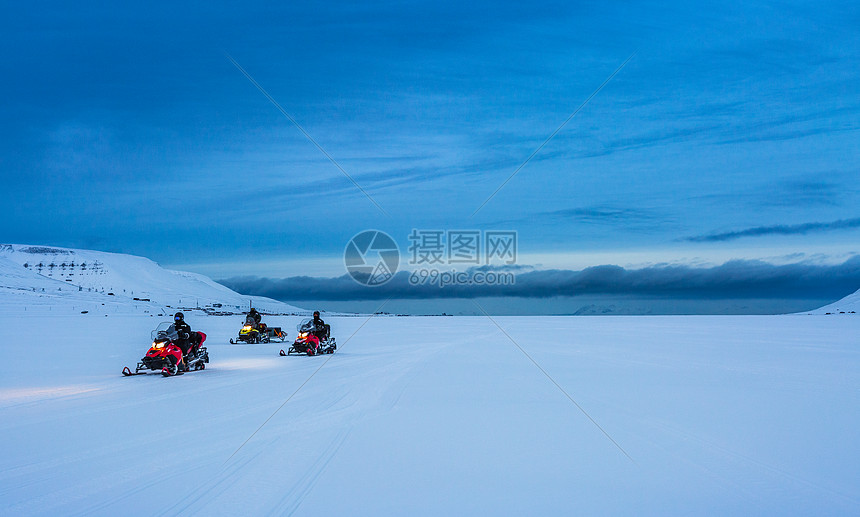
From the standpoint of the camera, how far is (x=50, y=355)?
71.7ft

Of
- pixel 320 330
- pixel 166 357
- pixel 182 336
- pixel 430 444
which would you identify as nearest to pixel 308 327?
pixel 320 330

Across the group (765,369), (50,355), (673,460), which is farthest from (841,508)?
(50,355)

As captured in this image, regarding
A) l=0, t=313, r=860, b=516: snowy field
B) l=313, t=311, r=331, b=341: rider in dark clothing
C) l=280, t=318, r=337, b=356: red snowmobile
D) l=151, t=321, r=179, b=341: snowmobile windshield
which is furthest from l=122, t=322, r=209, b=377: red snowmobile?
l=313, t=311, r=331, b=341: rider in dark clothing

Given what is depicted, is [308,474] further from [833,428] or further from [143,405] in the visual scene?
[833,428]

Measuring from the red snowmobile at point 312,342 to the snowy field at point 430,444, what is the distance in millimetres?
7157

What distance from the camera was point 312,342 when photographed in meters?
22.7

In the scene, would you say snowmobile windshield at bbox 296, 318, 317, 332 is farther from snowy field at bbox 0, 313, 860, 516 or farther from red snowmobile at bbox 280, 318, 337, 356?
snowy field at bbox 0, 313, 860, 516

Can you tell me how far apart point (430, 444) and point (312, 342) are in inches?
605

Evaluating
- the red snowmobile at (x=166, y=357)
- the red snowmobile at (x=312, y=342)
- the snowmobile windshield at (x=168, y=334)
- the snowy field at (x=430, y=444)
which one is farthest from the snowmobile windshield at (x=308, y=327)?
the snowy field at (x=430, y=444)

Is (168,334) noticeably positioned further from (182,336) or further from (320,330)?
(320,330)

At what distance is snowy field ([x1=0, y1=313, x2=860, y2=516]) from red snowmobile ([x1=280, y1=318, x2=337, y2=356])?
716 cm

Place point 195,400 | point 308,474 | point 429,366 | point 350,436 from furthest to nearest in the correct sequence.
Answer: point 429,366 → point 195,400 → point 350,436 → point 308,474

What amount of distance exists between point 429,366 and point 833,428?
10751 millimetres

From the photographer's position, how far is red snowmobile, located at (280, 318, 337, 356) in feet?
74.4
